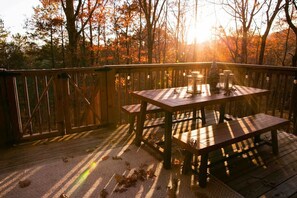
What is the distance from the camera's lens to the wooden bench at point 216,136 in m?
2.41

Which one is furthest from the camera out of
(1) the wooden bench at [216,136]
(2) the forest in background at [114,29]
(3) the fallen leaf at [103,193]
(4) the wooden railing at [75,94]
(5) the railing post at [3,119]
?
(2) the forest in background at [114,29]

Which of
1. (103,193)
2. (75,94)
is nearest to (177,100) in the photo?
(103,193)

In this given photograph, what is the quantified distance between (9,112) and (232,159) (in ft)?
11.1

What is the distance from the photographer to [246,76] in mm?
4641

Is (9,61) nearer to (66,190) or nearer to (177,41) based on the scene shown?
(177,41)

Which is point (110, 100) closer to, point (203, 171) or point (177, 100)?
point (177, 100)

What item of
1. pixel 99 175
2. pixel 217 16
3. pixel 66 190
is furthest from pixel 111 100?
pixel 217 16

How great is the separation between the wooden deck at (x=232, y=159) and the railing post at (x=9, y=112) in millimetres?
186

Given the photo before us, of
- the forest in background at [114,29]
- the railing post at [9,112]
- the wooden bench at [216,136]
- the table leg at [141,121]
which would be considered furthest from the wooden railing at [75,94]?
the forest in background at [114,29]

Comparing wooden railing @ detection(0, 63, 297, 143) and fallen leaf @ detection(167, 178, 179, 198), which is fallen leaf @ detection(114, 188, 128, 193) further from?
wooden railing @ detection(0, 63, 297, 143)

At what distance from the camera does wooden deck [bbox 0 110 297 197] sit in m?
2.50

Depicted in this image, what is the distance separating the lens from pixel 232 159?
10.2ft

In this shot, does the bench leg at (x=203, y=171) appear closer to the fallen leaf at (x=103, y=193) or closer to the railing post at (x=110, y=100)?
the fallen leaf at (x=103, y=193)

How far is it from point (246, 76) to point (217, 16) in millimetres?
11393
